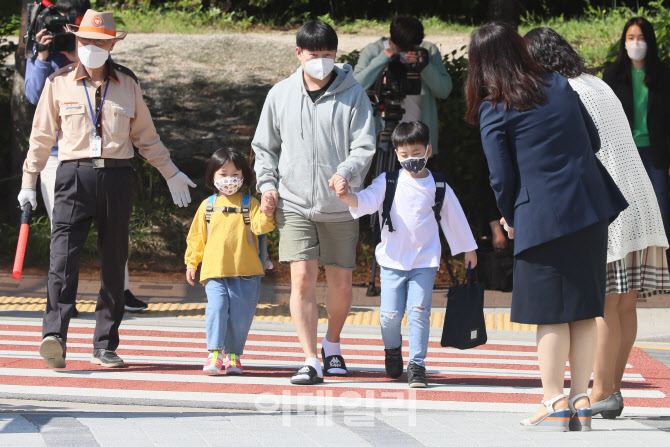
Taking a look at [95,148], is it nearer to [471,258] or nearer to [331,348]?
[331,348]

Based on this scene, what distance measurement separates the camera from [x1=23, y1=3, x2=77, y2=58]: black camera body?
761 cm

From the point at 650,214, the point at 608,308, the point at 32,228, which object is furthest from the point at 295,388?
the point at 32,228

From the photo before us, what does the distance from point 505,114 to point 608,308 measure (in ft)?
4.08

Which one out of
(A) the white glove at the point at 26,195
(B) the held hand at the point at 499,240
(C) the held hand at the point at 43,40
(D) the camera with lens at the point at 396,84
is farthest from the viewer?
(D) the camera with lens at the point at 396,84

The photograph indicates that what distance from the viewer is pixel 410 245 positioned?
6.25 meters

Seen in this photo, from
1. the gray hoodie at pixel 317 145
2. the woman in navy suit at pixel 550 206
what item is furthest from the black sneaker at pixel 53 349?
the woman in navy suit at pixel 550 206

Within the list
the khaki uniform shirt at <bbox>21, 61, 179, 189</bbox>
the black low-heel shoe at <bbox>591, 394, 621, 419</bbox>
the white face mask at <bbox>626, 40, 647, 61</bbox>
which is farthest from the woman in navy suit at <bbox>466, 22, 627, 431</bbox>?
the khaki uniform shirt at <bbox>21, 61, 179, 189</bbox>

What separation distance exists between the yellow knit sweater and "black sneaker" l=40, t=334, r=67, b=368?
0.89 meters

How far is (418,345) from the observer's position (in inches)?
243

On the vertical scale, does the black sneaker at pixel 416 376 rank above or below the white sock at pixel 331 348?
above

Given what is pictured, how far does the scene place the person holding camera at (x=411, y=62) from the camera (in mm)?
9211

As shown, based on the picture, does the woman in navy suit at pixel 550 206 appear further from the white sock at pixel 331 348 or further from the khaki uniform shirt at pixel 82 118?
the khaki uniform shirt at pixel 82 118

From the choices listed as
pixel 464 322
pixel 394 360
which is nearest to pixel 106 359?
pixel 394 360

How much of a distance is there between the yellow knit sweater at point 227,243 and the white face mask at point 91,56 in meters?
1.05
